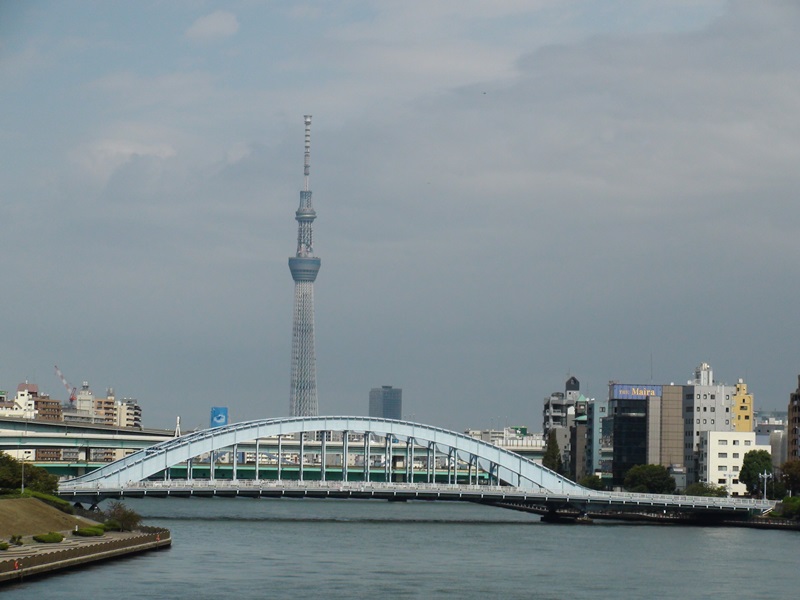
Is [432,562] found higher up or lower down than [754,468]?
lower down

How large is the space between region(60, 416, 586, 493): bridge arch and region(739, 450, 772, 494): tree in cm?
1932

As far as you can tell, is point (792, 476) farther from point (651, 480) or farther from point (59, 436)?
point (59, 436)

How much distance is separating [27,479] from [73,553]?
100ft

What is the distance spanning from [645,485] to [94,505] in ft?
170

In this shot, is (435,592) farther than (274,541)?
No

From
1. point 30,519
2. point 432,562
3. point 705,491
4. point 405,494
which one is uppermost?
point 405,494

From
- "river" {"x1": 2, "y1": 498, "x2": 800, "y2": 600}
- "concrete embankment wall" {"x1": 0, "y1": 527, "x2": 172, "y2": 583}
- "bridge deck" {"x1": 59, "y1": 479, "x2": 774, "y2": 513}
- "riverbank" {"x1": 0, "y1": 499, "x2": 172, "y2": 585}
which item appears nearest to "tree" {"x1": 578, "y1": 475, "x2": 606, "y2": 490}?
"bridge deck" {"x1": 59, "y1": 479, "x2": 774, "y2": 513}

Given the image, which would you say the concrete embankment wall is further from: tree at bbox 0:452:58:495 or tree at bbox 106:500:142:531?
tree at bbox 0:452:58:495

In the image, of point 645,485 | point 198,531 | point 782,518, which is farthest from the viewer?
point 645,485

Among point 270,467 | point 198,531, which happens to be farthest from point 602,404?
point 198,531

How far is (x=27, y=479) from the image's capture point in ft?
310

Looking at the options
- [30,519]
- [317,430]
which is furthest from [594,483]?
[30,519]

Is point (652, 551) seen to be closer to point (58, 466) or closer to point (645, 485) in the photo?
point (645, 485)

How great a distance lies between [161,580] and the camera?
6125 cm
